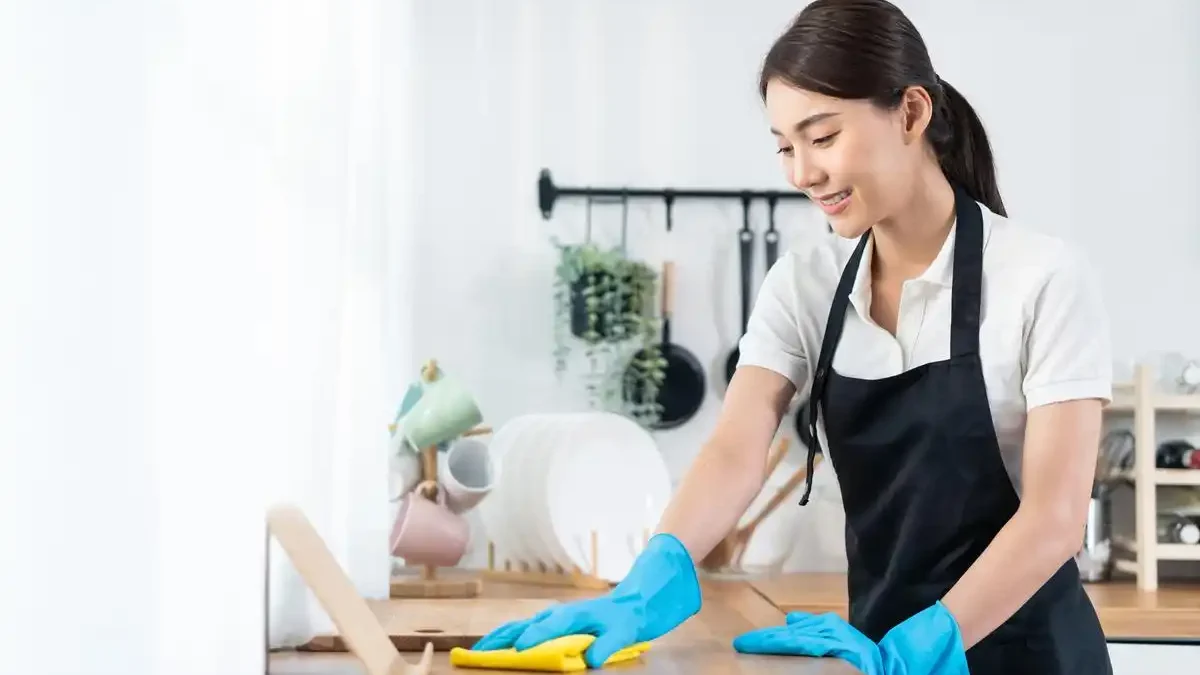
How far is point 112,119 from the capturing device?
0.49 metres

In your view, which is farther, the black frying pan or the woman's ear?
the black frying pan

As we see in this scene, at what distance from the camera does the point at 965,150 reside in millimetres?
1218

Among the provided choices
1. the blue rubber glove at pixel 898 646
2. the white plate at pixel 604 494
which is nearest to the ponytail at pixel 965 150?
the blue rubber glove at pixel 898 646

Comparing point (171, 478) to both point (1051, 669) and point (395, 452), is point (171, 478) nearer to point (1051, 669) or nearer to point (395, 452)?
point (1051, 669)

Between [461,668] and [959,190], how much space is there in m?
0.65

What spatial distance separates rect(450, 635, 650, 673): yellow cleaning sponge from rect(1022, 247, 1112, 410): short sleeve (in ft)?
1.40

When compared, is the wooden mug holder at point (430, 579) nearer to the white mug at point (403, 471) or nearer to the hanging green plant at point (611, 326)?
the white mug at point (403, 471)

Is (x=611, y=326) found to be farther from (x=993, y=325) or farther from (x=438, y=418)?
(x=993, y=325)

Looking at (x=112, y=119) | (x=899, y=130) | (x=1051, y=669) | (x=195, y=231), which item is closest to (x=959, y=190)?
(x=899, y=130)

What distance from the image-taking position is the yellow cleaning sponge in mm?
911

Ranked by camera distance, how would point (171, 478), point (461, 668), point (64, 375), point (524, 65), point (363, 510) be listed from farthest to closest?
point (524, 65), point (363, 510), point (461, 668), point (171, 478), point (64, 375)

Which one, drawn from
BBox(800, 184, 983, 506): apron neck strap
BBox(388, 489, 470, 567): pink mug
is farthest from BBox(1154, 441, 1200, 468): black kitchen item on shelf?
BBox(388, 489, 470, 567): pink mug

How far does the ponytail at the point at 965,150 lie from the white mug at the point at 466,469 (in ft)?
2.57

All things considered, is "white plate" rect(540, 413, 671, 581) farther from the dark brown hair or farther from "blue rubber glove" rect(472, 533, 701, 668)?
the dark brown hair
